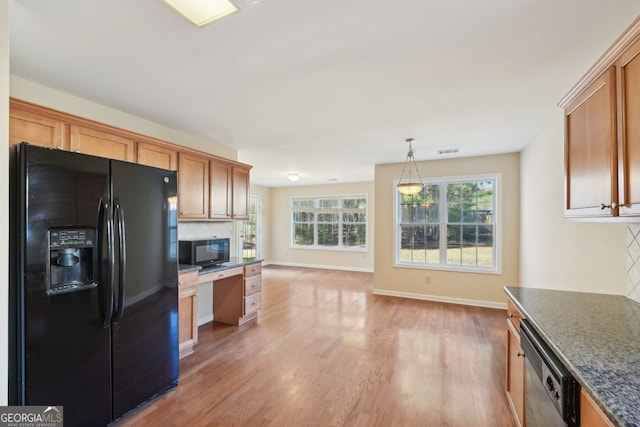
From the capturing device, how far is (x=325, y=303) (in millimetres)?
4992

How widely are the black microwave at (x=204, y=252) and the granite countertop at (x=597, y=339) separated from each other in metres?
3.18

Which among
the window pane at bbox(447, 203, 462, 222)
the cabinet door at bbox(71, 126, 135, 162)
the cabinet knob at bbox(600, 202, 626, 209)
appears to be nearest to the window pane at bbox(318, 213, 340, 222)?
the window pane at bbox(447, 203, 462, 222)

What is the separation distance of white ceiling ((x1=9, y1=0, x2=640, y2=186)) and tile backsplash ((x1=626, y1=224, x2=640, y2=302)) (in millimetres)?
1211

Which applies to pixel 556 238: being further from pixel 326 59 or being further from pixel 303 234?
pixel 303 234

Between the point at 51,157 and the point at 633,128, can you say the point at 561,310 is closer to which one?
→ the point at 633,128

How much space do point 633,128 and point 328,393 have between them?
101 inches

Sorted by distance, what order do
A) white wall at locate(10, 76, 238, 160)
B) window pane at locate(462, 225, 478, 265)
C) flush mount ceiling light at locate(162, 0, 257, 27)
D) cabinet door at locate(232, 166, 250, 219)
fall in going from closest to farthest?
flush mount ceiling light at locate(162, 0, 257, 27) < white wall at locate(10, 76, 238, 160) < cabinet door at locate(232, 166, 250, 219) < window pane at locate(462, 225, 478, 265)

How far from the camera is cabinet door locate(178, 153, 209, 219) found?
329 cm

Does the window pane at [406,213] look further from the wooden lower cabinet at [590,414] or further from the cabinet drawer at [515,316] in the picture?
the wooden lower cabinet at [590,414]

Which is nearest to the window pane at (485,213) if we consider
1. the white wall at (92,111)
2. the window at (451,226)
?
the window at (451,226)

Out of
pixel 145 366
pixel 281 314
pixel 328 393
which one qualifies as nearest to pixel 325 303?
pixel 281 314

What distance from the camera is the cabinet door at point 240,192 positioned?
13.5ft

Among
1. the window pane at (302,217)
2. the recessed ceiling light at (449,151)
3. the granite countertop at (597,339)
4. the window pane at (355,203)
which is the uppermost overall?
the recessed ceiling light at (449,151)

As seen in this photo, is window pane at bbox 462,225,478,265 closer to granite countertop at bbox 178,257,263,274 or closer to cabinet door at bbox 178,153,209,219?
granite countertop at bbox 178,257,263,274
